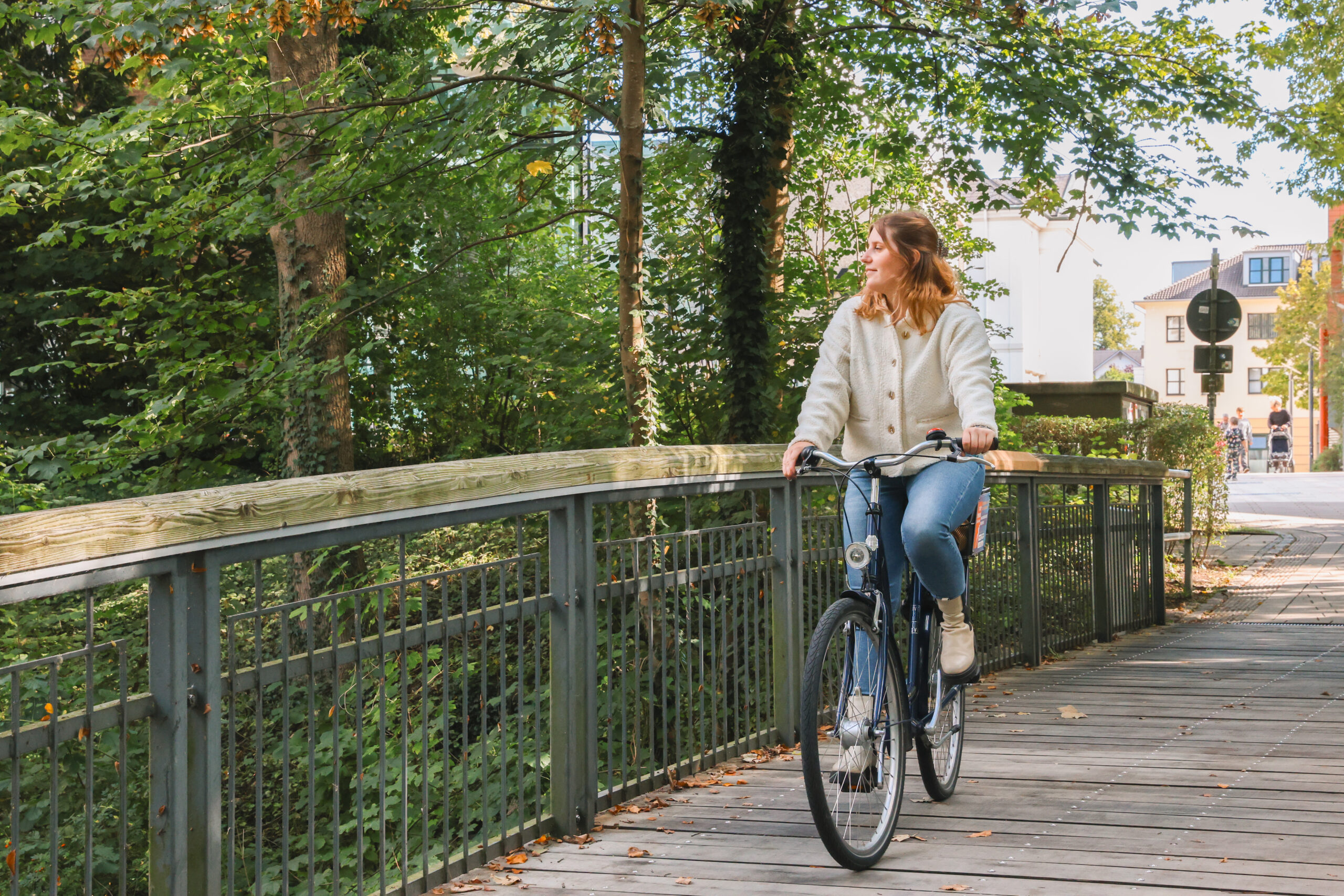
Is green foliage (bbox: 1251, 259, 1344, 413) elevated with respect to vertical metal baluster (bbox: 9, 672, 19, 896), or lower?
elevated

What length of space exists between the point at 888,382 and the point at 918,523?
0.49 metres

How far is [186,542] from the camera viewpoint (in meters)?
2.62

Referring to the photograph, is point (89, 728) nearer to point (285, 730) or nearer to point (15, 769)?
point (15, 769)

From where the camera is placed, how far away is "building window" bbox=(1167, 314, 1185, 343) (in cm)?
8031

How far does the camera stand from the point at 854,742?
359 cm

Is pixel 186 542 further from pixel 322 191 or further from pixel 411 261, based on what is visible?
pixel 411 261

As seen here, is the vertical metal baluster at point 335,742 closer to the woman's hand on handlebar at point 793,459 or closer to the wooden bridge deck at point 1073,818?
the wooden bridge deck at point 1073,818

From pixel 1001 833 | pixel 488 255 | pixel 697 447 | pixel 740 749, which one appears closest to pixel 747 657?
pixel 740 749

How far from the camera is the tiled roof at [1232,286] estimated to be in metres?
81.6

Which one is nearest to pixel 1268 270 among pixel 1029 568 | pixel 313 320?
pixel 313 320

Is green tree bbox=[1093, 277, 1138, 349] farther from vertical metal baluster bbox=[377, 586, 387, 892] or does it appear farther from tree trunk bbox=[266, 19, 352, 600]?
vertical metal baluster bbox=[377, 586, 387, 892]

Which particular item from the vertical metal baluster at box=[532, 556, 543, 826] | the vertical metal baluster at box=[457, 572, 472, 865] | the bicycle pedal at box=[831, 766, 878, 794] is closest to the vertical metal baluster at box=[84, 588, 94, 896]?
the vertical metal baluster at box=[457, 572, 472, 865]

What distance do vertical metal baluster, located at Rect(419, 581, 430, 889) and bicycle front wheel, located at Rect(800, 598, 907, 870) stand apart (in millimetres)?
989

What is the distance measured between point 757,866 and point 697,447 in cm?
154
